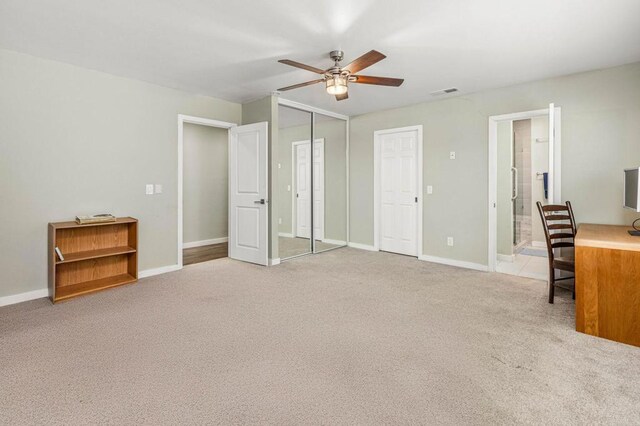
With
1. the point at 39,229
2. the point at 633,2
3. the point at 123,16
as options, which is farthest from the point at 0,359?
the point at 633,2

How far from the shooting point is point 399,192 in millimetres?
5418

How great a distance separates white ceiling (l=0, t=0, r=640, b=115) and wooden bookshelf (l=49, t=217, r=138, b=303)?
5.88 feet

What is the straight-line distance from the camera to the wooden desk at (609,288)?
7.76 ft

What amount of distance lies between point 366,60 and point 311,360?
2345 mm

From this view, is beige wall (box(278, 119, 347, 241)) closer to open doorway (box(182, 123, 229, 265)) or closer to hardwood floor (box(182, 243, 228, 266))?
open doorway (box(182, 123, 229, 265))

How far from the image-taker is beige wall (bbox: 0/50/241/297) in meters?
3.16

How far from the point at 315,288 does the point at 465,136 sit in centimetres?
303

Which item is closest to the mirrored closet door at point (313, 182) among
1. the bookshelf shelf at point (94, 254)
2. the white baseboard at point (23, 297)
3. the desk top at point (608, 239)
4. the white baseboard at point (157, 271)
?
the white baseboard at point (157, 271)

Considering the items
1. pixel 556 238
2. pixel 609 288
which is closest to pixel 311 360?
pixel 609 288

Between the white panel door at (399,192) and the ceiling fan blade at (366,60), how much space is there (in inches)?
103

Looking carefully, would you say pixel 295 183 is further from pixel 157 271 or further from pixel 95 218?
pixel 95 218

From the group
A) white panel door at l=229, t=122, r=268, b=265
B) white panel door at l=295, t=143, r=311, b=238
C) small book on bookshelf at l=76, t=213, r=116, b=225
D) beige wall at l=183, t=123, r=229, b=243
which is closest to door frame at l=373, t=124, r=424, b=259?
white panel door at l=295, t=143, r=311, b=238

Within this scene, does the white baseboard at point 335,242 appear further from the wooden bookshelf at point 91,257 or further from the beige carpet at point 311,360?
the wooden bookshelf at point 91,257

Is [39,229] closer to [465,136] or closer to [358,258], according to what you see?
[358,258]
